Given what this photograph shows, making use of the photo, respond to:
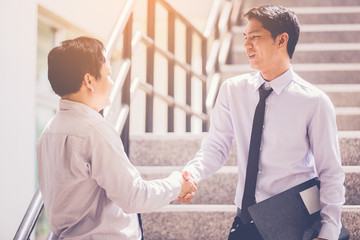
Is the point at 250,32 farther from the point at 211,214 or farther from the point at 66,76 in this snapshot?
the point at 211,214

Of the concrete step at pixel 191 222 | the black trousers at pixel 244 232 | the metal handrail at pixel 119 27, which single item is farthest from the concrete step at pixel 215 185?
the black trousers at pixel 244 232

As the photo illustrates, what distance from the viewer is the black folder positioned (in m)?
1.54

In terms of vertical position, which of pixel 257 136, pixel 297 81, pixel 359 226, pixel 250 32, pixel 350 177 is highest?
pixel 250 32

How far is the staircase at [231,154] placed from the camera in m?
2.26

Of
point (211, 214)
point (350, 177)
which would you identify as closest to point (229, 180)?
point (211, 214)

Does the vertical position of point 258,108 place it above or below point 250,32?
below

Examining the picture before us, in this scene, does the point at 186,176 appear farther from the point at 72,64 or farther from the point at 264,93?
the point at 72,64

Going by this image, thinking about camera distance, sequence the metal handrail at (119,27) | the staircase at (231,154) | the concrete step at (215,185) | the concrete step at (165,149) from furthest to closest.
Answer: the concrete step at (165,149) < the concrete step at (215,185) < the staircase at (231,154) < the metal handrail at (119,27)

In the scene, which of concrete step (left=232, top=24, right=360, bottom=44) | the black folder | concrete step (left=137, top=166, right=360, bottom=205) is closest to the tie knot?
the black folder

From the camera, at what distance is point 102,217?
52.9 inches

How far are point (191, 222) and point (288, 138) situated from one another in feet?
2.79

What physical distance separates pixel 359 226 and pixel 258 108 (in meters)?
0.90

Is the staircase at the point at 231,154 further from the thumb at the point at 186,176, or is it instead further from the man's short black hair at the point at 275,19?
the man's short black hair at the point at 275,19

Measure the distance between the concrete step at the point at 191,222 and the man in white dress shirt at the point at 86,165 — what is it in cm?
88
